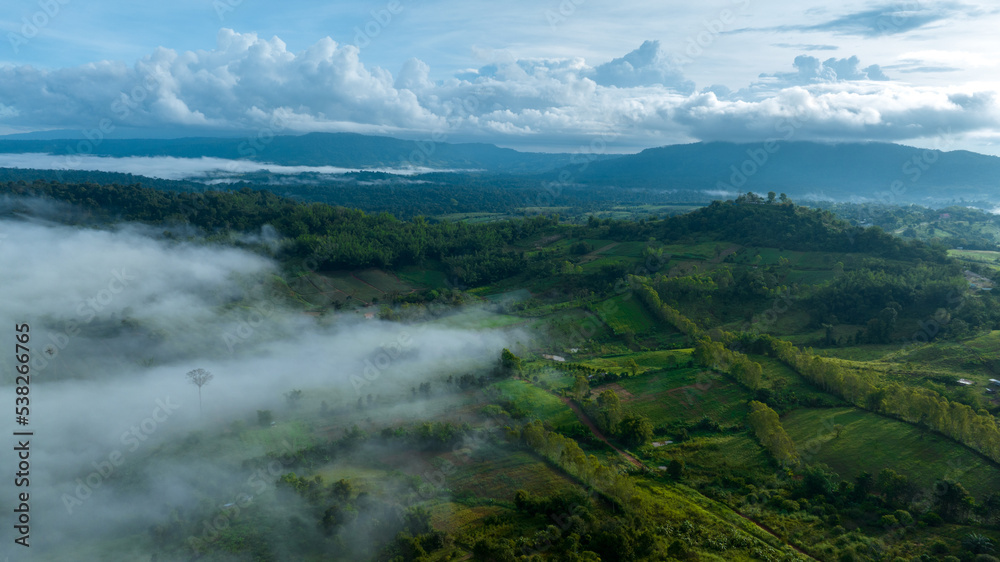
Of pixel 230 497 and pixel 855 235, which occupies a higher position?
pixel 855 235

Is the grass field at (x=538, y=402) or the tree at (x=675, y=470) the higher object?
the grass field at (x=538, y=402)

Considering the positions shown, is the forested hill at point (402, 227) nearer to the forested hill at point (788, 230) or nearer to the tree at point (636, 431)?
the forested hill at point (788, 230)

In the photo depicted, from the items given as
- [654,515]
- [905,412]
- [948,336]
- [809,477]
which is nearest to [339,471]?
[654,515]

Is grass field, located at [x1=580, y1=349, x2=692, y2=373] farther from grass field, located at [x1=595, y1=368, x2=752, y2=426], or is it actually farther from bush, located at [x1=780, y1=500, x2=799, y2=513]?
bush, located at [x1=780, y1=500, x2=799, y2=513]

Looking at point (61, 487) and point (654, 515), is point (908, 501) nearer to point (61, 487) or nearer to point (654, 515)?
point (654, 515)

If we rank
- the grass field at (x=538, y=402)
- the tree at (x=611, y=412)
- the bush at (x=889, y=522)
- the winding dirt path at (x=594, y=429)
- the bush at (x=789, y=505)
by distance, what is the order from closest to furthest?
the bush at (x=889, y=522) < the bush at (x=789, y=505) < the winding dirt path at (x=594, y=429) < the tree at (x=611, y=412) < the grass field at (x=538, y=402)

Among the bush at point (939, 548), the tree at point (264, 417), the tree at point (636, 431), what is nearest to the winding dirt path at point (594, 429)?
the tree at point (636, 431)

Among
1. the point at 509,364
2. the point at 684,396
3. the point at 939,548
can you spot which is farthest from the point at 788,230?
the point at 939,548

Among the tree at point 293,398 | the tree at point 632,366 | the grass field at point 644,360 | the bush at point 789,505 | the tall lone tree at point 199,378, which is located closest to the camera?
the bush at point 789,505
